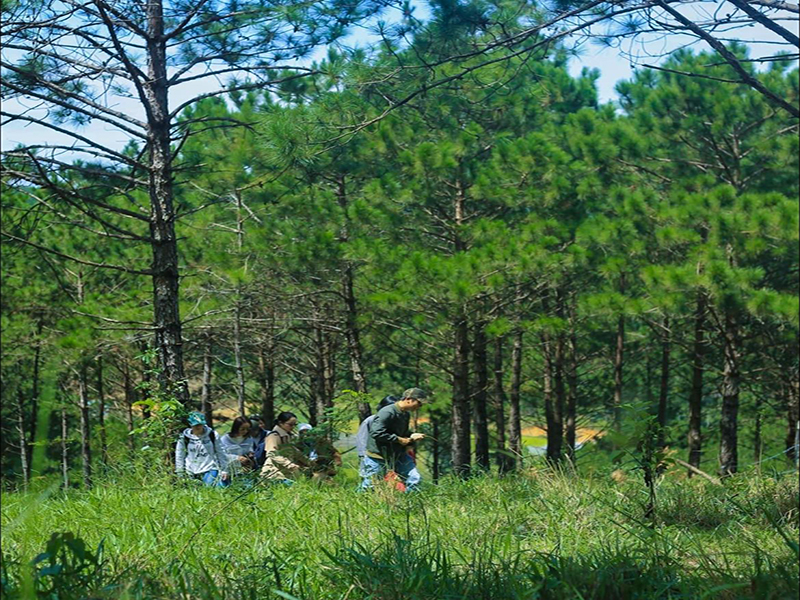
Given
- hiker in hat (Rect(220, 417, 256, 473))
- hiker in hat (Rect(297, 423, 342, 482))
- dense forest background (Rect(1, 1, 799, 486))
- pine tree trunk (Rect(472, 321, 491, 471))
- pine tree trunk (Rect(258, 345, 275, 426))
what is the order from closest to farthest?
hiker in hat (Rect(297, 423, 342, 482)), hiker in hat (Rect(220, 417, 256, 473)), dense forest background (Rect(1, 1, 799, 486)), pine tree trunk (Rect(472, 321, 491, 471)), pine tree trunk (Rect(258, 345, 275, 426))

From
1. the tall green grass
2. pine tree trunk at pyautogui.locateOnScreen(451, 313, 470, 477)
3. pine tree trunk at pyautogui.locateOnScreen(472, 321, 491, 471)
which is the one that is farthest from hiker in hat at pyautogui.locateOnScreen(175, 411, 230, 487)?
pine tree trunk at pyautogui.locateOnScreen(472, 321, 491, 471)

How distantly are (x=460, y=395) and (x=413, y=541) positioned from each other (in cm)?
1339

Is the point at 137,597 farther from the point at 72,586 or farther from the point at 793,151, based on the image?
the point at 793,151

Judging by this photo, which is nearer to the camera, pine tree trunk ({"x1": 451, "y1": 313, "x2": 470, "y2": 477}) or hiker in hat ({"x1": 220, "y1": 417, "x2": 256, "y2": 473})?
hiker in hat ({"x1": 220, "y1": 417, "x2": 256, "y2": 473})

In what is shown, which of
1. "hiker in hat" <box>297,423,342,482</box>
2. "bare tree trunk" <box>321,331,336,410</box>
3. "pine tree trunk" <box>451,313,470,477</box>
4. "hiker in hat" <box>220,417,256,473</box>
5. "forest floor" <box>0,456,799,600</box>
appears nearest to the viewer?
→ "forest floor" <box>0,456,799,600</box>

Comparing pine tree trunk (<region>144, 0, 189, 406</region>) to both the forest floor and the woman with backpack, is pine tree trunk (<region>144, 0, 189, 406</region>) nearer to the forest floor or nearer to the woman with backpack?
the woman with backpack

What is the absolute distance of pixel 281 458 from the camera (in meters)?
7.62

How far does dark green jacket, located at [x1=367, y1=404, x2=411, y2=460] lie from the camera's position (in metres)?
8.04

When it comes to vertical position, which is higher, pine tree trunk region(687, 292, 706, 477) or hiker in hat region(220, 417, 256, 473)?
hiker in hat region(220, 417, 256, 473)

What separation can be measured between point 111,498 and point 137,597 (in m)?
2.98

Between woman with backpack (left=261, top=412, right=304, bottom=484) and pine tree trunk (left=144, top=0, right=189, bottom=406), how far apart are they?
1.85 metres

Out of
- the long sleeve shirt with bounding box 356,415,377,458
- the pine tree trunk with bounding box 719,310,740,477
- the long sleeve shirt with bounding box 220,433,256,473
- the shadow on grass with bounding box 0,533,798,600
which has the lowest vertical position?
the pine tree trunk with bounding box 719,310,740,477

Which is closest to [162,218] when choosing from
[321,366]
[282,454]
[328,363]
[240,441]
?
[240,441]

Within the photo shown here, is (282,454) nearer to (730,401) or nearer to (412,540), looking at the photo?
(412,540)
